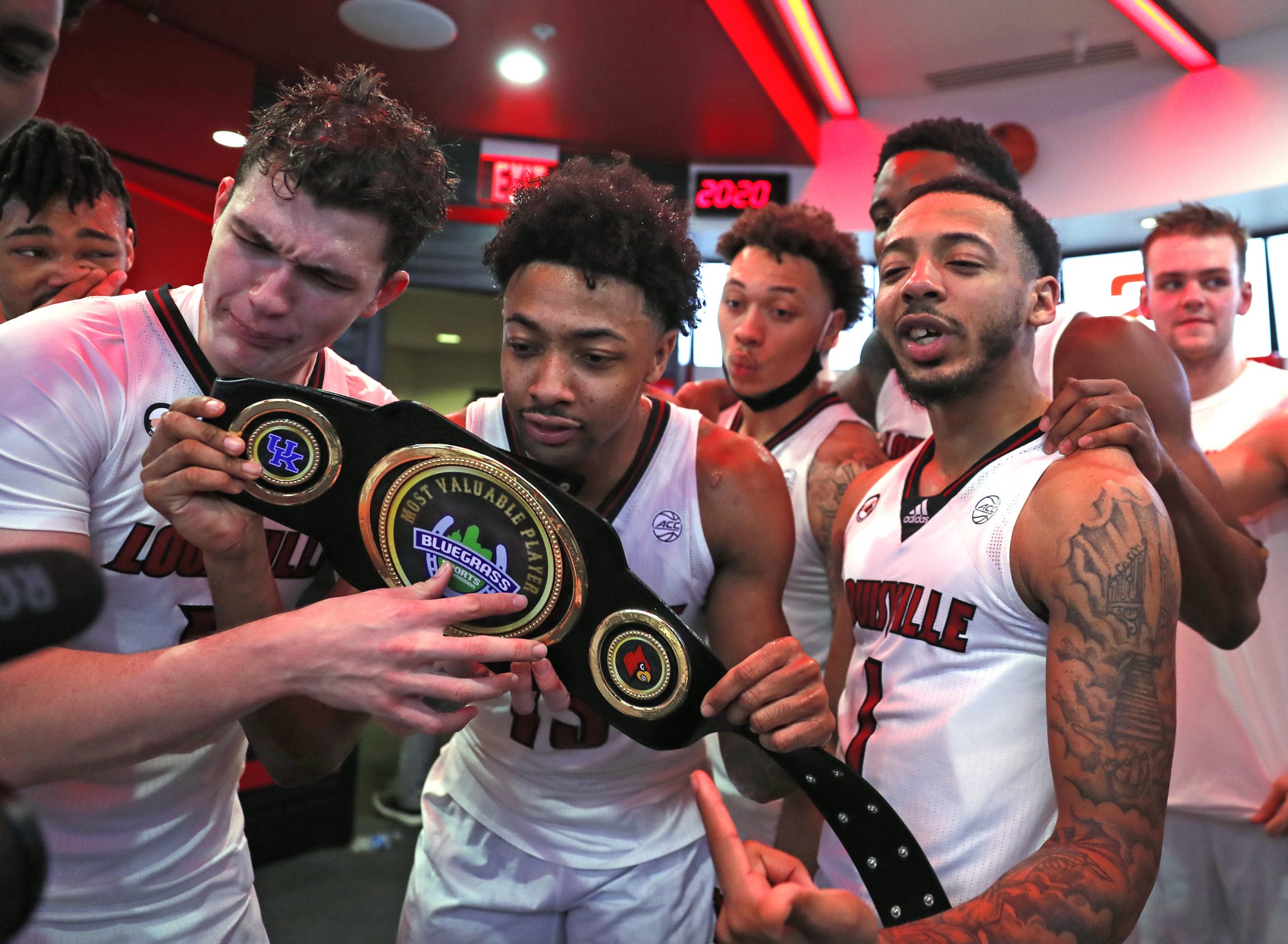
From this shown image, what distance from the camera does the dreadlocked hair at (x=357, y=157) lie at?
1.53 m

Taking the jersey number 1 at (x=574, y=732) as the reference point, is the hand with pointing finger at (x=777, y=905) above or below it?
above

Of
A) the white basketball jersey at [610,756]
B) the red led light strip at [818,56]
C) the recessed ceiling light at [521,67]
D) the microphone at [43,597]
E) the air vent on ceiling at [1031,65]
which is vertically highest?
the air vent on ceiling at [1031,65]

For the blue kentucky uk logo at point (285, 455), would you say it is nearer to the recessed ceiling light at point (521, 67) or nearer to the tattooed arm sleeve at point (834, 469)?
the tattooed arm sleeve at point (834, 469)

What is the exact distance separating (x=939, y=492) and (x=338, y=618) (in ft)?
3.75

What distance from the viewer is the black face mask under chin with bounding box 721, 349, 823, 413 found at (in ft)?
9.75

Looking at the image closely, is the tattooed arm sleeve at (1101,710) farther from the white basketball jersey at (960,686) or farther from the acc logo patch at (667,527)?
the acc logo patch at (667,527)

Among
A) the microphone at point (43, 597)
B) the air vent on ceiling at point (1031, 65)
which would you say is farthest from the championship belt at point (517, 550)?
the air vent on ceiling at point (1031, 65)

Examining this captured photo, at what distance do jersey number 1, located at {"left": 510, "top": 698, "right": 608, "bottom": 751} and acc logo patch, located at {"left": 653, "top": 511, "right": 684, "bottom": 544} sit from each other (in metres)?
0.39

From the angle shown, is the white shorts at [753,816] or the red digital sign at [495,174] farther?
the red digital sign at [495,174]

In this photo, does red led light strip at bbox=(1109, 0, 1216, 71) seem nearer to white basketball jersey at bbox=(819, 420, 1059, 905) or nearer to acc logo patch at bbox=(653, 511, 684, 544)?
white basketball jersey at bbox=(819, 420, 1059, 905)

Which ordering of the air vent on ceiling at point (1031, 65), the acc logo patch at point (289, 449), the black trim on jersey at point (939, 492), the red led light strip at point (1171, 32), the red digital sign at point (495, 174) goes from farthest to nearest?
the red digital sign at point (495, 174)
the air vent on ceiling at point (1031, 65)
the red led light strip at point (1171, 32)
the black trim on jersey at point (939, 492)
the acc logo patch at point (289, 449)

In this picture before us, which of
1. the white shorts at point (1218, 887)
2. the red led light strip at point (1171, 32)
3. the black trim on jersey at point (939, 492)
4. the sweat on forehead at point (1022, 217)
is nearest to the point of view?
the black trim on jersey at point (939, 492)

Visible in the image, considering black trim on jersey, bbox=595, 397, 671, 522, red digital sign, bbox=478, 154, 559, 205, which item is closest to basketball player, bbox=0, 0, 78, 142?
black trim on jersey, bbox=595, 397, 671, 522

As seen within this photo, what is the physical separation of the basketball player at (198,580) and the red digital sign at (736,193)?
16.6 feet
